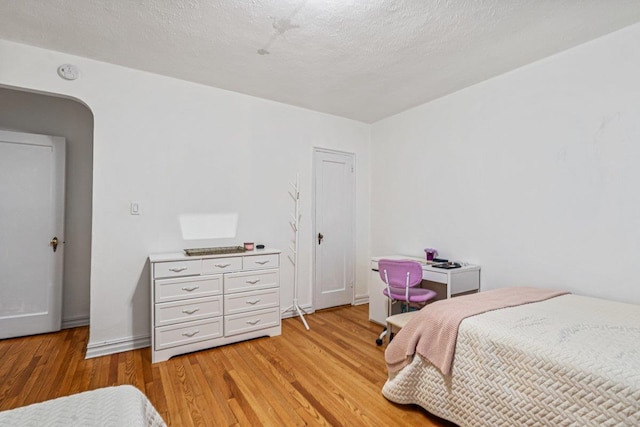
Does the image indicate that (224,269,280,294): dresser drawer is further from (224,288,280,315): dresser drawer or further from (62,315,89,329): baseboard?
(62,315,89,329): baseboard

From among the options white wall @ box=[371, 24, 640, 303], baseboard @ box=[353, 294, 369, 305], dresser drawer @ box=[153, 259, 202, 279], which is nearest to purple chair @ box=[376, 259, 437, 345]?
white wall @ box=[371, 24, 640, 303]

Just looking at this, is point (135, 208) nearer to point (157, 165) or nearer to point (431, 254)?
point (157, 165)

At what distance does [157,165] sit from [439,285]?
123 inches

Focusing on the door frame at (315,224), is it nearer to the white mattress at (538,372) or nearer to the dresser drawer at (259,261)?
the dresser drawer at (259,261)

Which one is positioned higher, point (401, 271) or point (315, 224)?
point (315, 224)

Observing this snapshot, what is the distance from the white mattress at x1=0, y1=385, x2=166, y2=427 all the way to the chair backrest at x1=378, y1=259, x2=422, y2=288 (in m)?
2.13

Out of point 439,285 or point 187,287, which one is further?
point 439,285

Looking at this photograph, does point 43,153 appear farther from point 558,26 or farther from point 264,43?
point 558,26

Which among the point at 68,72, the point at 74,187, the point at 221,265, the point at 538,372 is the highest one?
the point at 68,72

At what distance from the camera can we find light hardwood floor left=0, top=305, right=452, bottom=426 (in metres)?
1.85

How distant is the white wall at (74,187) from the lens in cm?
319

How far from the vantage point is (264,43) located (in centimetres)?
236

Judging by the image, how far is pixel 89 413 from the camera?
914 mm

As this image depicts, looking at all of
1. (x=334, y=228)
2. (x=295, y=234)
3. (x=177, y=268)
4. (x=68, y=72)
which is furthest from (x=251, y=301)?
(x=68, y=72)
